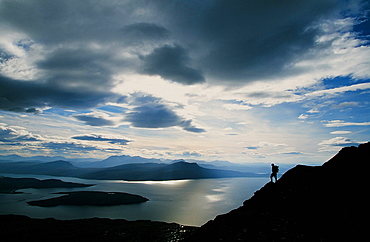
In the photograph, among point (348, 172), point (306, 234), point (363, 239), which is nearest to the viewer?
point (363, 239)

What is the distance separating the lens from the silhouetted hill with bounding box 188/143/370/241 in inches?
979

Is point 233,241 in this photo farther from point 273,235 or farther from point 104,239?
point 104,239

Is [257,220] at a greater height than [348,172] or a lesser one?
lesser

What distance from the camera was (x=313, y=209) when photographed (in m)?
30.5

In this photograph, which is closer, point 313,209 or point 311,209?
point 313,209

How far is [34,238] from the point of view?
233 ft

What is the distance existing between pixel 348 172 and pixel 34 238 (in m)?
101

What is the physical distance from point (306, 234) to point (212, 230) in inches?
561

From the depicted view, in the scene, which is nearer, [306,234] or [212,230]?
[306,234]

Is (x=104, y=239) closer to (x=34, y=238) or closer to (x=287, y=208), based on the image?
(x=34, y=238)

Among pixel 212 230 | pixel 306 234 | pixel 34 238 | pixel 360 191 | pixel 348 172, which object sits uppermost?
pixel 348 172

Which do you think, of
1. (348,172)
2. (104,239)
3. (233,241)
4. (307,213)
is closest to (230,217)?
(233,241)

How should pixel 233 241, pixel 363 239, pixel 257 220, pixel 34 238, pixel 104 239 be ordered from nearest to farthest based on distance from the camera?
pixel 363 239, pixel 233 241, pixel 257 220, pixel 104 239, pixel 34 238

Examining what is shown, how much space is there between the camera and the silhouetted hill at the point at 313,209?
81.6 ft
